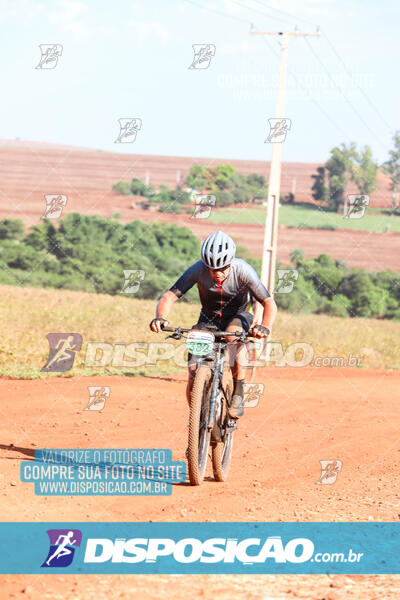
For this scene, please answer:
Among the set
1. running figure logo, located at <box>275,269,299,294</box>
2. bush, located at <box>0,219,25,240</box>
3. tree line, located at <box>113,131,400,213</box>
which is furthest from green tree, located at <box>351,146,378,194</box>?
running figure logo, located at <box>275,269,299,294</box>

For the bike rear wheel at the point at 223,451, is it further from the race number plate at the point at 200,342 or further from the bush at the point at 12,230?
the bush at the point at 12,230

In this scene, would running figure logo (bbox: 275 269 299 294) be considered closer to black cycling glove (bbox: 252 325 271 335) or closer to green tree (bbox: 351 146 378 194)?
black cycling glove (bbox: 252 325 271 335)

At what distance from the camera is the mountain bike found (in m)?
7.77

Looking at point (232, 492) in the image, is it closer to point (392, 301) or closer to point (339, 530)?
point (339, 530)

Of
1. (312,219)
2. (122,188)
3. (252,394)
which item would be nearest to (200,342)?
(252,394)

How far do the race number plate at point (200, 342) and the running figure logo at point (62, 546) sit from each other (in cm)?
203

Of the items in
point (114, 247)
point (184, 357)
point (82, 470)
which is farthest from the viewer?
point (114, 247)

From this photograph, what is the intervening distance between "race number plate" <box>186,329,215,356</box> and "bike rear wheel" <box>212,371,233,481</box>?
2.18ft

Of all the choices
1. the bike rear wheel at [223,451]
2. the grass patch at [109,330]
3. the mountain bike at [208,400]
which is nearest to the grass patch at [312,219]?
the grass patch at [109,330]

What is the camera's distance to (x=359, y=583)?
232 inches

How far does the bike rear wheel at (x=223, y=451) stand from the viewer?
8359 millimetres

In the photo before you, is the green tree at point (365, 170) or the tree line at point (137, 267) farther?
the green tree at point (365, 170)

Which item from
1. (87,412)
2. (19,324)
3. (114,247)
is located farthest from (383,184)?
(87,412)

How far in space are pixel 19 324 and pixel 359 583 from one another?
1691 centimetres
